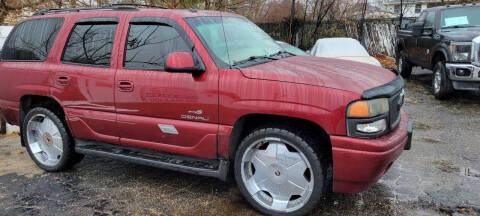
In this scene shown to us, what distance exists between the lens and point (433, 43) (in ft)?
27.5

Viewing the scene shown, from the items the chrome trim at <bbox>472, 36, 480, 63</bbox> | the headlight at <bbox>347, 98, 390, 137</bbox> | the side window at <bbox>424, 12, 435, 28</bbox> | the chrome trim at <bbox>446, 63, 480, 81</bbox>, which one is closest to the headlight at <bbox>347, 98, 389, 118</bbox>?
the headlight at <bbox>347, 98, 390, 137</bbox>

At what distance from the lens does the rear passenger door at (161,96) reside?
3.38 metres

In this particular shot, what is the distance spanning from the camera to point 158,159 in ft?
12.2

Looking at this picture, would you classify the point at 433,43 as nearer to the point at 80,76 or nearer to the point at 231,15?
the point at 231,15

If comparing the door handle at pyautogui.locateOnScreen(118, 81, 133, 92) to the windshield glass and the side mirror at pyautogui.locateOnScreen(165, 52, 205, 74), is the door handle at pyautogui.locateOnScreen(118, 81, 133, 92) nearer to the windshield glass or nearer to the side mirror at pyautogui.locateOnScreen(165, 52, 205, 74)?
the side mirror at pyautogui.locateOnScreen(165, 52, 205, 74)

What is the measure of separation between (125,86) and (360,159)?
2.23 m

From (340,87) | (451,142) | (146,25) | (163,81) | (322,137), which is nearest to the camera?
(340,87)

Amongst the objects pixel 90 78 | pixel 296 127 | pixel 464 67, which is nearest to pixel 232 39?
pixel 296 127

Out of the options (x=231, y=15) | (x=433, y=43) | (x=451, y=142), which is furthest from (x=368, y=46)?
(x=231, y=15)

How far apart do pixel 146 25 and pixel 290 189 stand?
2.06 meters

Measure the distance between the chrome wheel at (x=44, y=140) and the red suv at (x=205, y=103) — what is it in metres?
0.01

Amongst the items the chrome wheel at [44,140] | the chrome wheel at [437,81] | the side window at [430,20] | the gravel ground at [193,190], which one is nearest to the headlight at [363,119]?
the gravel ground at [193,190]

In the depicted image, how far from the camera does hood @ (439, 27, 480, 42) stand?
7.31 meters

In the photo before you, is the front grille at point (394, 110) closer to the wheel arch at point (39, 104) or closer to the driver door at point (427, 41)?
the wheel arch at point (39, 104)
